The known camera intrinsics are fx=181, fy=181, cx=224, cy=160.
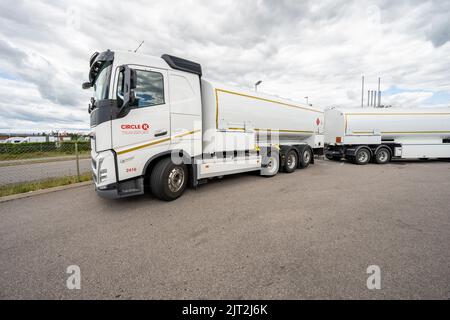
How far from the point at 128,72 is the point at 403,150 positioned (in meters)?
14.3

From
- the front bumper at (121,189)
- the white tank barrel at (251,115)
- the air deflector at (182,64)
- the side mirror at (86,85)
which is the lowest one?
the front bumper at (121,189)

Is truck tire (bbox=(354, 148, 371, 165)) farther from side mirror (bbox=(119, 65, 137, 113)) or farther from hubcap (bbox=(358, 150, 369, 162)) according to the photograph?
side mirror (bbox=(119, 65, 137, 113))

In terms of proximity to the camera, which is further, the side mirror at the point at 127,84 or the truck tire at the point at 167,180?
the truck tire at the point at 167,180

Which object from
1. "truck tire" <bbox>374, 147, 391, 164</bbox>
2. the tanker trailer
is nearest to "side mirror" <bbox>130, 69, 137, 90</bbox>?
the tanker trailer

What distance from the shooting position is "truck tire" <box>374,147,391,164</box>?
10617mm

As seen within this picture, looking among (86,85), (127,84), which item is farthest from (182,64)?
(86,85)

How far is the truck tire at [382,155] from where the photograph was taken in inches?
418

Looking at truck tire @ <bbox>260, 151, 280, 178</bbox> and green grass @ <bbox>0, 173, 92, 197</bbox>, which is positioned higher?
truck tire @ <bbox>260, 151, 280, 178</bbox>

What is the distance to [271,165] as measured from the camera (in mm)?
7203

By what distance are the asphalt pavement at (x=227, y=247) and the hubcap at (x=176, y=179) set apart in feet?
1.20

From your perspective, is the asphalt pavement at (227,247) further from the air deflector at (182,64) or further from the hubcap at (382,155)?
the hubcap at (382,155)

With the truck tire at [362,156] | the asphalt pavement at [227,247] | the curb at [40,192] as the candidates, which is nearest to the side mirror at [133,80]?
the asphalt pavement at [227,247]

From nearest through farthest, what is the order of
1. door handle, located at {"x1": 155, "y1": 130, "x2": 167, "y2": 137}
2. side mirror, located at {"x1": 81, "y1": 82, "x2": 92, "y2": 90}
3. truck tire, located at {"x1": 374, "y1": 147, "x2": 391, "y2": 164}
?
door handle, located at {"x1": 155, "y1": 130, "x2": 167, "y2": 137}
side mirror, located at {"x1": 81, "y1": 82, "x2": 92, "y2": 90}
truck tire, located at {"x1": 374, "y1": 147, "x2": 391, "y2": 164}

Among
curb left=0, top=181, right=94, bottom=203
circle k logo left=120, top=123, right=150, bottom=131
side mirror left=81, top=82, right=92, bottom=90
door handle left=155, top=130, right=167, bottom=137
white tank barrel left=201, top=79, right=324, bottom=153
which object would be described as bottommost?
curb left=0, top=181, right=94, bottom=203
